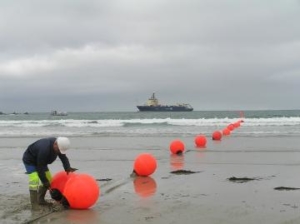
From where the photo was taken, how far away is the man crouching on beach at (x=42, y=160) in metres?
7.78

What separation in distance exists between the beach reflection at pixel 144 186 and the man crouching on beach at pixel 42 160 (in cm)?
206

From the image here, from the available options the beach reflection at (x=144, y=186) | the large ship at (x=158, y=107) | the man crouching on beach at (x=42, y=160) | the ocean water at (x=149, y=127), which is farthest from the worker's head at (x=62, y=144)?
the large ship at (x=158, y=107)

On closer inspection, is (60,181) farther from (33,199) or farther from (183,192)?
(183,192)

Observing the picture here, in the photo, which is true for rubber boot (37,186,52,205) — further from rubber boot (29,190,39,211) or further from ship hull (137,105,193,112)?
ship hull (137,105,193,112)

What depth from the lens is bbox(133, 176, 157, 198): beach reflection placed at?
9531 millimetres

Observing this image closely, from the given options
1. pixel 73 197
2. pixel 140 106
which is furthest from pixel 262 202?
pixel 140 106

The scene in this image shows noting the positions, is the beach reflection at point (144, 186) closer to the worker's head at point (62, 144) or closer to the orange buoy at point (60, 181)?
the orange buoy at point (60, 181)

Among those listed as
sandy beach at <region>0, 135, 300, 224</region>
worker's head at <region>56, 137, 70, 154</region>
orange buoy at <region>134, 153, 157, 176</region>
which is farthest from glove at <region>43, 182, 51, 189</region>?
orange buoy at <region>134, 153, 157, 176</region>

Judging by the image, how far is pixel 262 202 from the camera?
8.32m

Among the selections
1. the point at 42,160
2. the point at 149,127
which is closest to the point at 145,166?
the point at 42,160

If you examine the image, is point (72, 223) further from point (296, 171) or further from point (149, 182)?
point (296, 171)

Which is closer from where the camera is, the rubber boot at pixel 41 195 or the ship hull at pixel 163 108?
the rubber boot at pixel 41 195

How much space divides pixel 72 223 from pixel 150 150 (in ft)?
43.4

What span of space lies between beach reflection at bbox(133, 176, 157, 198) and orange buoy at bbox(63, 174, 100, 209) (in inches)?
62.8
